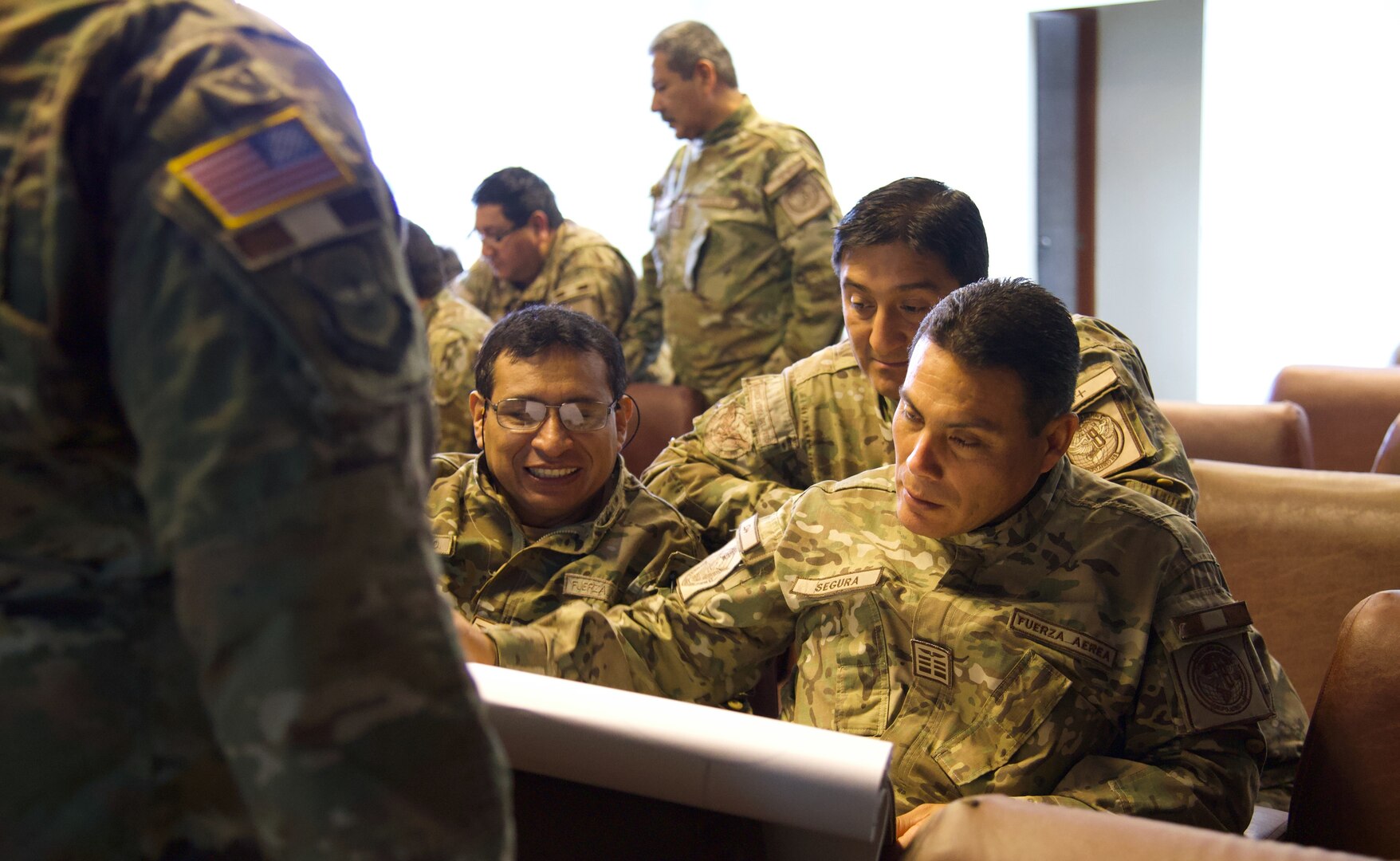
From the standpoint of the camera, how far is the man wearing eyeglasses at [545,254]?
12.7ft

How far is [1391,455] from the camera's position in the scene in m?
2.25

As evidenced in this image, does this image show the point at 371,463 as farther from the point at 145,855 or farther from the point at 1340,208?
the point at 1340,208

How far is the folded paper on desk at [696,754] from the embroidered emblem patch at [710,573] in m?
0.65

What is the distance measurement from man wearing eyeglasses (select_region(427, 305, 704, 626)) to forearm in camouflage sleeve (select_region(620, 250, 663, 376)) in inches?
82.7

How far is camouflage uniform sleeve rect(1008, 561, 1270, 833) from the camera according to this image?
1.20 metres

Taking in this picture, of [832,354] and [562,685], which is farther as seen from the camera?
[832,354]

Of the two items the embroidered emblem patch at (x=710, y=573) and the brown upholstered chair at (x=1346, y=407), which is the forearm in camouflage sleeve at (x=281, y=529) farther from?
the brown upholstered chair at (x=1346, y=407)

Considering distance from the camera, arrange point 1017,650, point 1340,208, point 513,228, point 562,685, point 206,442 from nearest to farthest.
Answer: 1. point 206,442
2. point 562,685
3. point 1017,650
4. point 513,228
5. point 1340,208

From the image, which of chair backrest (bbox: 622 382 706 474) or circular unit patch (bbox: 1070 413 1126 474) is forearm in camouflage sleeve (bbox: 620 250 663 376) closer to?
chair backrest (bbox: 622 382 706 474)

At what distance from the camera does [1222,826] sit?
3.95 feet

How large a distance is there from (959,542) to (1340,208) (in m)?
4.14

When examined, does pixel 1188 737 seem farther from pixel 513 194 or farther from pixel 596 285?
pixel 513 194

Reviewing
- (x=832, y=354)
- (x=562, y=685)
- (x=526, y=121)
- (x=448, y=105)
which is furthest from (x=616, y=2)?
(x=562, y=685)

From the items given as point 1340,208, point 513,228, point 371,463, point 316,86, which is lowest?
point 1340,208
